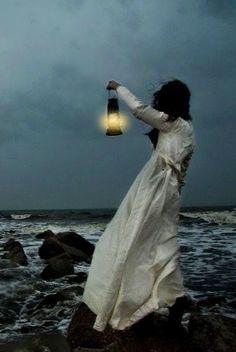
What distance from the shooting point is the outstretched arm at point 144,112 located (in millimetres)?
3506

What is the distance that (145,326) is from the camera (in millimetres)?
3834

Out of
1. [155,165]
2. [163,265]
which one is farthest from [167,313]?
[155,165]

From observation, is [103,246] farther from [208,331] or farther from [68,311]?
[68,311]

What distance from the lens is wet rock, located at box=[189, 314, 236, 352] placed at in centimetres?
408

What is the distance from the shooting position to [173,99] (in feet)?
12.3

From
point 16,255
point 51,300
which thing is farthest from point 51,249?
point 51,300

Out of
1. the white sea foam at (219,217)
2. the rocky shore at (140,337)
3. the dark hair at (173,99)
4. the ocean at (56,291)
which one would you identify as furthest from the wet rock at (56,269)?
the white sea foam at (219,217)

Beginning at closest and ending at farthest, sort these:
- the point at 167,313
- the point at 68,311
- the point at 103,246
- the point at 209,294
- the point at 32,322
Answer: the point at 103,246, the point at 167,313, the point at 32,322, the point at 68,311, the point at 209,294

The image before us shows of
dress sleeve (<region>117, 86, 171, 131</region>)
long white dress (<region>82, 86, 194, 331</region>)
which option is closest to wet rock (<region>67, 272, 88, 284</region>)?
long white dress (<region>82, 86, 194, 331</region>)

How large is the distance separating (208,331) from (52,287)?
18.1ft

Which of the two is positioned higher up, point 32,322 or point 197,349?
point 197,349

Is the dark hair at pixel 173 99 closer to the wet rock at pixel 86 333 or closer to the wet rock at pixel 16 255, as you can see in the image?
the wet rock at pixel 86 333

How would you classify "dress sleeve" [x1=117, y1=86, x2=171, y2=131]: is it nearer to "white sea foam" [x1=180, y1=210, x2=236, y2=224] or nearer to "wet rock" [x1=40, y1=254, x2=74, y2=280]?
"wet rock" [x1=40, y1=254, x2=74, y2=280]

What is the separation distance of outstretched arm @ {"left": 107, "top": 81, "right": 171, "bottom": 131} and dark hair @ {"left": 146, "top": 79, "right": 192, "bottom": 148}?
0.12 metres
